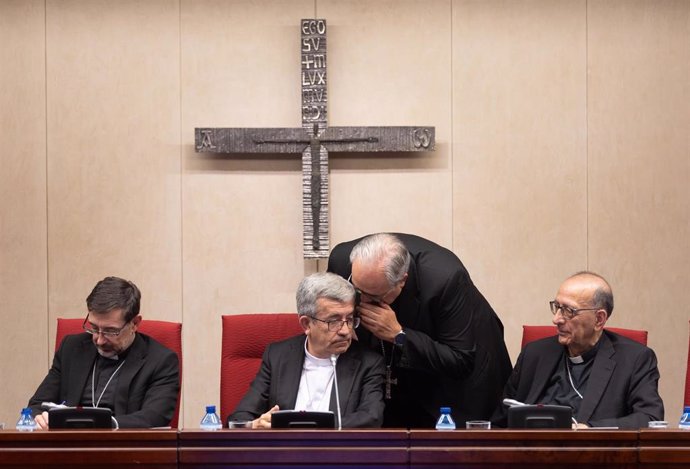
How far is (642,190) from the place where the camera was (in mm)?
4934

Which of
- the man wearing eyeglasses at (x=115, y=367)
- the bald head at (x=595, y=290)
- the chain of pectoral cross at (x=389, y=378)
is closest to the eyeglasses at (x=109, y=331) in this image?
the man wearing eyeglasses at (x=115, y=367)

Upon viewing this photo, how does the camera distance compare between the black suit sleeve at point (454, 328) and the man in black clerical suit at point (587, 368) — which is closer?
the man in black clerical suit at point (587, 368)

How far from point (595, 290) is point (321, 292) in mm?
1006

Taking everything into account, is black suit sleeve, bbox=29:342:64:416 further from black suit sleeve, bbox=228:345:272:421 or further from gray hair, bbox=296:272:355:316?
gray hair, bbox=296:272:355:316

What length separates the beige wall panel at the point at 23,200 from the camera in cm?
489

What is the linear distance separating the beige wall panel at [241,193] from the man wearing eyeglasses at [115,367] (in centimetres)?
129

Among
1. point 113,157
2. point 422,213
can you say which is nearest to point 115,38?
point 113,157

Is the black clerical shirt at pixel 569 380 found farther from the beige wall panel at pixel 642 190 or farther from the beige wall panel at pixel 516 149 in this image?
the beige wall panel at pixel 642 190

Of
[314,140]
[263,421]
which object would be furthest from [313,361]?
[314,140]

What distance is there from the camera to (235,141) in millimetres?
4809

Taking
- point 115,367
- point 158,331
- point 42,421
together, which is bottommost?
point 42,421

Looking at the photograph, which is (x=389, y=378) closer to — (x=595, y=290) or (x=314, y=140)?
(x=595, y=290)

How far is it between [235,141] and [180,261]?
2.29ft

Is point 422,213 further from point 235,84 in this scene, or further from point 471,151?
point 235,84
